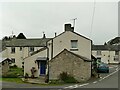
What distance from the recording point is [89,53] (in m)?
35.2

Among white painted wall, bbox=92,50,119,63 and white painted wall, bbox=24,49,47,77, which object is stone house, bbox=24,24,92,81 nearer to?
white painted wall, bbox=24,49,47,77

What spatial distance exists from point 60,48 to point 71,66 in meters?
6.00

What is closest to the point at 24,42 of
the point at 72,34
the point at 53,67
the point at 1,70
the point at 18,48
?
the point at 18,48

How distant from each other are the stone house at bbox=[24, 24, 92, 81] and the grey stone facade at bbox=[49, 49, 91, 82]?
4269mm

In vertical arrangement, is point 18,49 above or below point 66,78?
above

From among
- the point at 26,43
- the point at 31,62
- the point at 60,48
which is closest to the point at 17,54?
the point at 26,43

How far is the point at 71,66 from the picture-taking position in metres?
30.0

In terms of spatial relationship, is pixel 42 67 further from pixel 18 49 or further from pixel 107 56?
pixel 107 56

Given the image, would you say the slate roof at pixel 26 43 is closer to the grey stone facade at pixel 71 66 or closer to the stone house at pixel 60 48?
the stone house at pixel 60 48

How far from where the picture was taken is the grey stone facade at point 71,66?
29875 millimetres

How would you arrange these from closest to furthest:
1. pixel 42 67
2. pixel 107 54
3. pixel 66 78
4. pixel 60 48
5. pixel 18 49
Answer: pixel 66 78 → pixel 60 48 → pixel 42 67 → pixel 18 49 → pixel 107 54

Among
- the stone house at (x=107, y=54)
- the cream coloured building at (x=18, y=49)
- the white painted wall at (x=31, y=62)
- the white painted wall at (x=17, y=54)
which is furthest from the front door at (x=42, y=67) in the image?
the stone house at (x=107, y=54)

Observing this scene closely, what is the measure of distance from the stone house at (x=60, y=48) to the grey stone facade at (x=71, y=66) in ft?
14.0

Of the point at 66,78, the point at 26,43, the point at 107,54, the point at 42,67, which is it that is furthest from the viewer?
the point at 107,54
